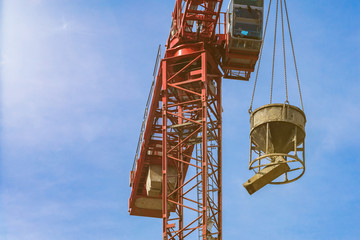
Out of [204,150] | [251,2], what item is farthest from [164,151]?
[251,2]

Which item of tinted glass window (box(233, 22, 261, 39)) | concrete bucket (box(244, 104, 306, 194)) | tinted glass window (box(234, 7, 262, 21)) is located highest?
tinted glass window (box(234, 7, 262, 21))

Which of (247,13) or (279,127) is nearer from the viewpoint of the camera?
(279,127)

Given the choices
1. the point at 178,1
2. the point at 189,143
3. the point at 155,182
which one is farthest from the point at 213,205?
the point at 178,1

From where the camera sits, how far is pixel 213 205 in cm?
3412

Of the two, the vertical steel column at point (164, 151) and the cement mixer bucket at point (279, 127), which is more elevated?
the vertical steel column at point (164, 151)

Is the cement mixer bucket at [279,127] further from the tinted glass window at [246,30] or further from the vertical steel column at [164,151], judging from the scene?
the tinted glass window at [246,30]

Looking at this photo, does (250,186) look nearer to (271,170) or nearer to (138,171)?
(271,170)

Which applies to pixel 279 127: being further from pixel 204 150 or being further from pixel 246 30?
pixel 246 30

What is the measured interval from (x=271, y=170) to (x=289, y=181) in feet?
2.02

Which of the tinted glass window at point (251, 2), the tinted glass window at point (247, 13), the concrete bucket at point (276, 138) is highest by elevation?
the tinted glass window at point (251, 2)

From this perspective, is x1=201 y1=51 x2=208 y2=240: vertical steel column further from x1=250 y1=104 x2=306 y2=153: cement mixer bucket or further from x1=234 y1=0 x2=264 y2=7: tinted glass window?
x1=250 y1=104 x2=306 y2=153: cement mixer bucket

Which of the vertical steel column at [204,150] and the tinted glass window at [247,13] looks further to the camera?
the tinted glass window at [247,13]

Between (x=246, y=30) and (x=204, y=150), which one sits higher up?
(x=246, y=30)

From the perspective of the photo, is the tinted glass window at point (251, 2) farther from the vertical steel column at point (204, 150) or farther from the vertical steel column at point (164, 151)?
the vertical steel column at point (164, 151)
